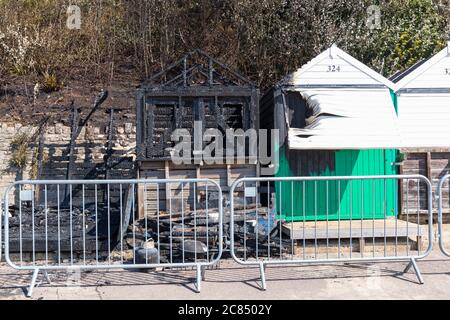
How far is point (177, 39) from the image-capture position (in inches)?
585

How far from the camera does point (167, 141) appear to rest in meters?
8.84

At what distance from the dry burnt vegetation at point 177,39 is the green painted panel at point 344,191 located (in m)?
5.23

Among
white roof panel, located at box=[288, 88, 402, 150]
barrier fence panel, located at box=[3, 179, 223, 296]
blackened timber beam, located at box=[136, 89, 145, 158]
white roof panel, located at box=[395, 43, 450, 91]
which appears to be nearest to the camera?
barrier fence panel, located at box=[3, 179, 223, 296]

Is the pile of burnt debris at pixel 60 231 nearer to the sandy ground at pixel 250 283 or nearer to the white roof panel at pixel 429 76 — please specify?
the sandy ground at pixel 250 283

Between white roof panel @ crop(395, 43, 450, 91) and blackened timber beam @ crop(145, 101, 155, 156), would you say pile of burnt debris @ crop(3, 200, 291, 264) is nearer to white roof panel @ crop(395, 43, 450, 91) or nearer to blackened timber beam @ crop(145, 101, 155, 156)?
blackened timber beam @ crop(145, 101, 155, 156)

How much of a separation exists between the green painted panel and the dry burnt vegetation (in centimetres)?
523

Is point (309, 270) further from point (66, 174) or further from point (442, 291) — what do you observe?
point (66, 174)

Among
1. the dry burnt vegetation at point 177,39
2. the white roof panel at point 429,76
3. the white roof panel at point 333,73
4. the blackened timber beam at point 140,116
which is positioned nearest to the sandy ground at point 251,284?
the blackened timber beam at point 140,116

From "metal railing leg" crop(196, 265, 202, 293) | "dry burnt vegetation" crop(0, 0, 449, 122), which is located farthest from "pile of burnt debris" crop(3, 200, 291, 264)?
"dry burnt vegetation" crop(0, 0, 449, 122)

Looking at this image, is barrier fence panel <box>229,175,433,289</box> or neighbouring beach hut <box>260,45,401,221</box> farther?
neighbouring beach hut <box>260,45,401,221</box>

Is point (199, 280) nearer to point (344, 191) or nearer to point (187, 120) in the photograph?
point (187, 120)

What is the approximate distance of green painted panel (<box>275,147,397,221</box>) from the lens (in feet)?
29.0

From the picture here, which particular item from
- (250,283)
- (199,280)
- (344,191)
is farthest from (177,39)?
(199,280)

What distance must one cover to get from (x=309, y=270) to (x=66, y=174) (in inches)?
231
